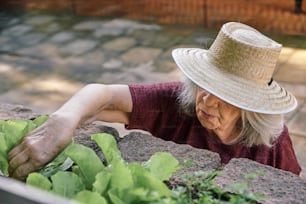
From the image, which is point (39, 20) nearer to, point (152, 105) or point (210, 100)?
point (152, 105)

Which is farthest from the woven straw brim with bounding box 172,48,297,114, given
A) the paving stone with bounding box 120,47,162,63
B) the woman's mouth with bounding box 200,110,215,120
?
the paving stone with bounding box 120,47,162,63

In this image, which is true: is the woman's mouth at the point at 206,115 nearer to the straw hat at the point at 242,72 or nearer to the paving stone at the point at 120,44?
the straw hat at the point at 242,72

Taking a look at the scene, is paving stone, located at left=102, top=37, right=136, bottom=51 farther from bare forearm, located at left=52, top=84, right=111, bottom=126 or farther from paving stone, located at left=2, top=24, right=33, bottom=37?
bare forearm, located at left=52, top=84, right=111, bottom=126

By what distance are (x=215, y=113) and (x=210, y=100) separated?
55mm

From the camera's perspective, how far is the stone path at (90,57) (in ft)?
13.0

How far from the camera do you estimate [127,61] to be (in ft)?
14.9

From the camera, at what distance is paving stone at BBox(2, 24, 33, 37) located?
17.8 feet

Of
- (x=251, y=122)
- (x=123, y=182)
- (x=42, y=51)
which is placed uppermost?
(x=123, y=182)

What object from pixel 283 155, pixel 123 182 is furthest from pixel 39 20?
pixel 123 182

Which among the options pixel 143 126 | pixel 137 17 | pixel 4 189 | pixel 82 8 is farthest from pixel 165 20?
pixel 4 189

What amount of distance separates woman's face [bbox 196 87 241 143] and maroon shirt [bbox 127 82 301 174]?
0.06 m

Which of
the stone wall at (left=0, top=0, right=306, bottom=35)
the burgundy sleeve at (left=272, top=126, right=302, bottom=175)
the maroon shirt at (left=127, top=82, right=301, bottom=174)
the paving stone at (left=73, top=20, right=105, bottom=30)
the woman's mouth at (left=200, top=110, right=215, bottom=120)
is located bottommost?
the paving stone at (left=73, top=20, right=105, bottom=30)

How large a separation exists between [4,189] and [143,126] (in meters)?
1.25

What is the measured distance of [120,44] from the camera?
4949mm
